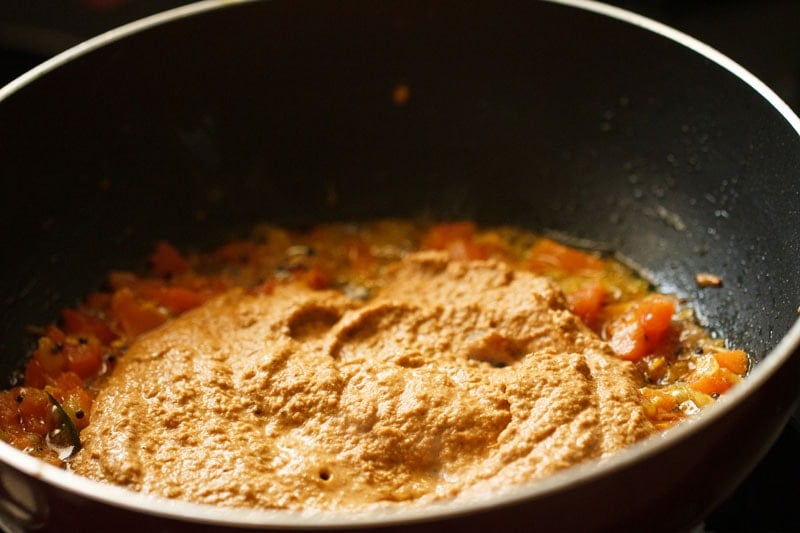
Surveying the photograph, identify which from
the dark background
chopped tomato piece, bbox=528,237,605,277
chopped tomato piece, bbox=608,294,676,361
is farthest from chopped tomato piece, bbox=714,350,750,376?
the dark background

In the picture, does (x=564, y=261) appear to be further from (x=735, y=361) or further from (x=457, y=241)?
(x=735, y=361)

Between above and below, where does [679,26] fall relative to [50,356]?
above

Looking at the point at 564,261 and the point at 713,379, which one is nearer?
the point at 713,379

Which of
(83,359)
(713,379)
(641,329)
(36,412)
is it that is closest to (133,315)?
(83,359)

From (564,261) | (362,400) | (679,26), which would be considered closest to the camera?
(362,400)

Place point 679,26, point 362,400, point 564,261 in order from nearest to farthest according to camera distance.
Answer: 1. point 362,400
2. point 564,261
3. point 679,26

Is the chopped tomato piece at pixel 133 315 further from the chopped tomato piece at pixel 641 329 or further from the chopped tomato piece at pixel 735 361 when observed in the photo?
the chopped tomato piece at pixel 735 361

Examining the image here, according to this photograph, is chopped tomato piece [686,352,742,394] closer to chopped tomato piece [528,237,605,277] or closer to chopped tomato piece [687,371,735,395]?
chopped tomato piece [687,371,735,395]

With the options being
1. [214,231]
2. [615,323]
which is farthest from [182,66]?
[615,323]
